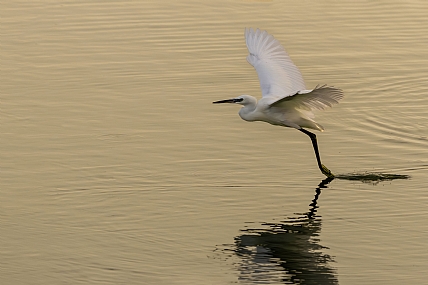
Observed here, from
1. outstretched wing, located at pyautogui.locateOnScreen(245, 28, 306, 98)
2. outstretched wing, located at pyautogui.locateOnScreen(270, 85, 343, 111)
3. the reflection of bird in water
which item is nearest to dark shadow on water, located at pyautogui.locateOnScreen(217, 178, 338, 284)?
the reflection of bird in water

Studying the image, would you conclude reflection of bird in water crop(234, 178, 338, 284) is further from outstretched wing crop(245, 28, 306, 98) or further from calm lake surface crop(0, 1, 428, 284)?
outstretched wing crop(245, 28, 306, 98)

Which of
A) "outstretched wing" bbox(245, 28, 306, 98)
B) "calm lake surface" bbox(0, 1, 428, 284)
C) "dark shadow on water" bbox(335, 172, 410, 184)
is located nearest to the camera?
"calm lake surface" bbox(0, 1, 428, 284)

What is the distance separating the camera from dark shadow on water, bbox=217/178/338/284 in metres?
8.23

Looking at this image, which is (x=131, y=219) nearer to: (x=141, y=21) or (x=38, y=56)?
(x=38, y=56)

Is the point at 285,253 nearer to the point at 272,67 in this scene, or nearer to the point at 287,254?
the point at 287,254

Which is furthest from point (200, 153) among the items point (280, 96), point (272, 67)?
point (272, 67)

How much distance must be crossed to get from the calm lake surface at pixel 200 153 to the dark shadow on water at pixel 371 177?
25 millimetres

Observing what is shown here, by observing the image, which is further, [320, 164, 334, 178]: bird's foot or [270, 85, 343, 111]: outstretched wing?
[320, 164, 334, 178]: bird's foot

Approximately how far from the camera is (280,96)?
11141mm

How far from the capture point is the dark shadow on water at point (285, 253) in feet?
27.0

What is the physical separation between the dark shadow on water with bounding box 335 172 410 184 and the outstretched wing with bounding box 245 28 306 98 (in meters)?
1.15

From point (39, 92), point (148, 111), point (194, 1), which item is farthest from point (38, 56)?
point (194, 1)

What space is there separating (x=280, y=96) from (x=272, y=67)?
2.45 ft

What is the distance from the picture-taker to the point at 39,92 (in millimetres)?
13562
